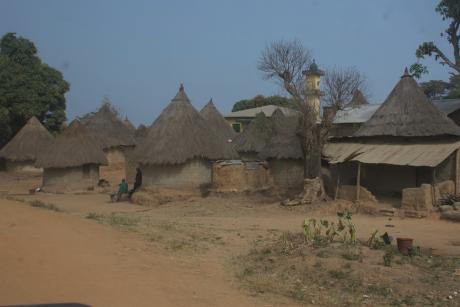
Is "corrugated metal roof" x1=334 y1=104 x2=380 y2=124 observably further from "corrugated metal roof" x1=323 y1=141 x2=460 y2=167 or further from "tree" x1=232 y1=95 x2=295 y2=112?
"tree" x1=232 y1=95 x2=295 y2=112

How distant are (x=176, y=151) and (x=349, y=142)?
6.98 metres

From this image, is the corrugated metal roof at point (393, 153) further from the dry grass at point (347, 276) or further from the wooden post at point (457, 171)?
the dry grass at point (347, 276)

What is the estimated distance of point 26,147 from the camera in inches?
1228

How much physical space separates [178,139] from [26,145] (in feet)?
49.4

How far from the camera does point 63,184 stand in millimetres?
24453

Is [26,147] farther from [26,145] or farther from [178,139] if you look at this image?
[178,139]

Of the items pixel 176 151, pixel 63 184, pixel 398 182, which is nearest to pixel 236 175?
pixel 176 151

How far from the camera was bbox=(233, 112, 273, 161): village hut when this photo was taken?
1090 inches

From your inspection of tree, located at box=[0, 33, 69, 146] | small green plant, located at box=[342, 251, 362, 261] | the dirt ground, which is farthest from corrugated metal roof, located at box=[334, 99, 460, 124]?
tree, located at box=[0, 33, 69, 146]

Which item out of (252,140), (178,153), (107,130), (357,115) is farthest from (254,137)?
(107,130)

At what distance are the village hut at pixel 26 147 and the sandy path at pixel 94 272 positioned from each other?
23323mm

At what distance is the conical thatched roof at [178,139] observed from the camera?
65.9 feet

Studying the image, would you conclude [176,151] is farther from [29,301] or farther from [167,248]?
[29,301]

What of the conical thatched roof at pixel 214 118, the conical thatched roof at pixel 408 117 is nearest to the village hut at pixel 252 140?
the conical thatched roof at pixel 214 118
